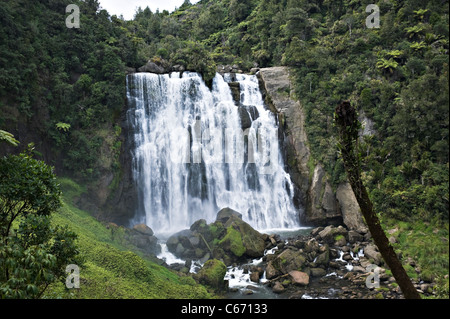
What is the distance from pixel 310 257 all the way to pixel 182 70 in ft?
67.2

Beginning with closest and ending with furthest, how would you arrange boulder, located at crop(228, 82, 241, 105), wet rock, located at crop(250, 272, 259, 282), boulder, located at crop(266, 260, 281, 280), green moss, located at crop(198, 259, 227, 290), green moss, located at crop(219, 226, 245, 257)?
green moss, located at crop(198, 259, 227, 290) → wet rock, located at crop(250, 272, 259, 282) → boulder, located at crop(266, 260, 281, 280) → green moss, located at crop(219, 226, 245, 257) → boulder, located at crop(228, 82, 241, 105)

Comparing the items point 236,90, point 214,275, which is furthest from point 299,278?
point 236,90

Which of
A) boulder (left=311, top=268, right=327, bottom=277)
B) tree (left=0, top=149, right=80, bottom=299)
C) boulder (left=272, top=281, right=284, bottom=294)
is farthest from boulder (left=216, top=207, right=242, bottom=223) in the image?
tree (left=0, top=149, right=80, bottom=299)

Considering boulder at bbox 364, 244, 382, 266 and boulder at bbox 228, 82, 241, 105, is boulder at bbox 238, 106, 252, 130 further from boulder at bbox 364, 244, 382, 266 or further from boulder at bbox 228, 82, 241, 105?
boulder at bbox 364, 244, 382, 266

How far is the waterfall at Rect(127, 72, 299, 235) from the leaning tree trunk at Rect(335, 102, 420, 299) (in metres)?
17.2

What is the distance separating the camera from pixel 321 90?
27.0 metres

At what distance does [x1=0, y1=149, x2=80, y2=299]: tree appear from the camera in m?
5.53

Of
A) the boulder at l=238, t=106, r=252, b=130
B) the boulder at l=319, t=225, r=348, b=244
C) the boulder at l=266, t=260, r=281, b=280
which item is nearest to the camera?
the boulder at l=266, t=260, r=281, b=280

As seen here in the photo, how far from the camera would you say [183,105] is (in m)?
25.9

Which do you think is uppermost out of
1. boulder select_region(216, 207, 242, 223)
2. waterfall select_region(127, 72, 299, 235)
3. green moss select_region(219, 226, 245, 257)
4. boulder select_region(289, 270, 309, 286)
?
waterfall select_region(127, 72, 299, 235)

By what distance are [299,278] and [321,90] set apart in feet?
59.5

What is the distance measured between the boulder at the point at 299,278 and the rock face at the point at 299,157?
9.08m

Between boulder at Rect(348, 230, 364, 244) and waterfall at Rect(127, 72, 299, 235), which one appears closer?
boulder at Rect(348, 230, 364, 244)
